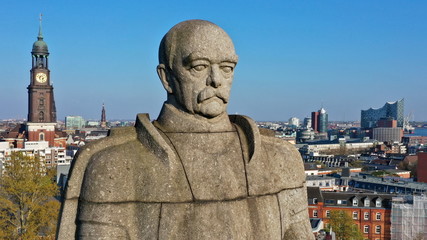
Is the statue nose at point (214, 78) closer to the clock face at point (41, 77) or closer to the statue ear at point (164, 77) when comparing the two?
the statue ear at point (164, 77)

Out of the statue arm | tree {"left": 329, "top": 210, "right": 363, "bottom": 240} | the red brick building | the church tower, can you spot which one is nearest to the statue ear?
the statue arm

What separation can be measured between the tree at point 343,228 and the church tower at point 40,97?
219ft

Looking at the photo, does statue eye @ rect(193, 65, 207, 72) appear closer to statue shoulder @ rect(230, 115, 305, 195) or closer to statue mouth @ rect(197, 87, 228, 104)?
statue mouth @ rect(197, 87, 228, 104)

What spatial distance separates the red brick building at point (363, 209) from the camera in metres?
45.0

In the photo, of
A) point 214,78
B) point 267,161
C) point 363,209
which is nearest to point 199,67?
point 214,78

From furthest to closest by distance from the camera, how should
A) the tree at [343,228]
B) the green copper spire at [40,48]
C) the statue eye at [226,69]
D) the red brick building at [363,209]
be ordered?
the green copper spire at [40,48] < the red brick building at [363,209] < the tree at [343,228] < the statue eye at [226,69]

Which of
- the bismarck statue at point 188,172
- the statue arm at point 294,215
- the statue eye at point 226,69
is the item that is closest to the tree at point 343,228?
the statue arm at point 294,215

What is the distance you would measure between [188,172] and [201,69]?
3.94 feet

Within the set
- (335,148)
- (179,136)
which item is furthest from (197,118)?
(335,148)

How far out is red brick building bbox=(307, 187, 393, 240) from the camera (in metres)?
45.0

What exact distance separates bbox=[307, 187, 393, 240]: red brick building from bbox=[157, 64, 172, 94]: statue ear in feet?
137

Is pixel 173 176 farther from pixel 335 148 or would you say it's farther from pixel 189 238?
pixel 335 148

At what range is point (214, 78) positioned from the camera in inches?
215

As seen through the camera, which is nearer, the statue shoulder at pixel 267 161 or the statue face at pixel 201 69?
the statue face at pixel 201 69
